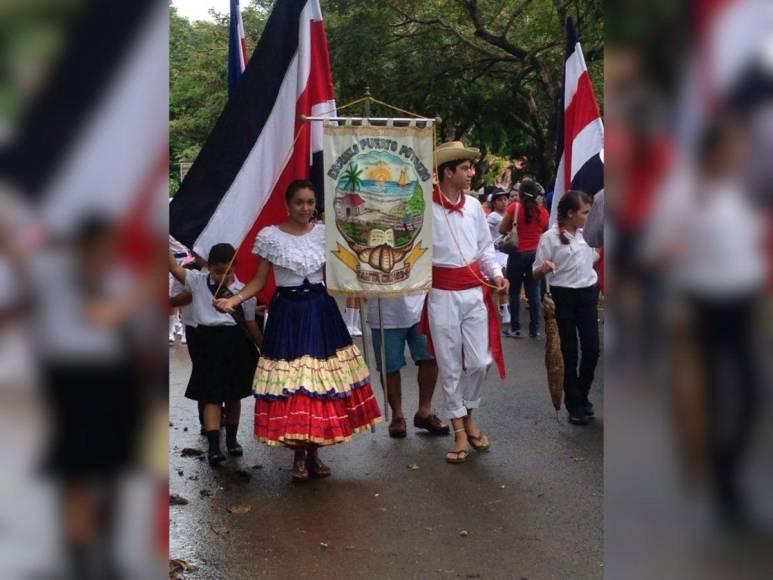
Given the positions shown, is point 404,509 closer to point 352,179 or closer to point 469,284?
point 469,284

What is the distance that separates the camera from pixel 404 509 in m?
5.70

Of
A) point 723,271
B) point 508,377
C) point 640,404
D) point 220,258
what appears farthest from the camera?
point 508,377

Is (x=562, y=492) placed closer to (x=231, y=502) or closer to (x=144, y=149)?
(x=231, y=502)

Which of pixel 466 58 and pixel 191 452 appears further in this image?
pixel 466 58

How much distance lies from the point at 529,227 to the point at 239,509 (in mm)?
7132

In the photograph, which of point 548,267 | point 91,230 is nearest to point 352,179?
point 548,267

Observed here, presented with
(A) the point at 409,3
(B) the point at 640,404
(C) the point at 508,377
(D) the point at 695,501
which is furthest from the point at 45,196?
(A) the point at 409,3

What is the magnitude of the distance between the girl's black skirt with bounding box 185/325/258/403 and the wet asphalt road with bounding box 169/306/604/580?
48 centimetres

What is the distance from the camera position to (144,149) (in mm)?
1873

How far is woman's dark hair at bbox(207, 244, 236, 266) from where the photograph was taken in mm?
6492

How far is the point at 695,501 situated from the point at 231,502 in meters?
4.43

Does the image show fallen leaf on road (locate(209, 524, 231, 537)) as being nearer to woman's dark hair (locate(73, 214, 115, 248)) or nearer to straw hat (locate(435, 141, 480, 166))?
straw hat (locate(435, 141, 480, 166))

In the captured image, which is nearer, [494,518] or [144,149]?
[144,149]

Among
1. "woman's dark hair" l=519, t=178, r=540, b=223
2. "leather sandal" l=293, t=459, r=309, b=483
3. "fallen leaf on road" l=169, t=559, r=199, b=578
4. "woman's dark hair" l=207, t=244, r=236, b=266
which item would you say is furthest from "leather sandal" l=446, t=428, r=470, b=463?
"woman's dark hair" l=519, t=178, r=540, b=223
